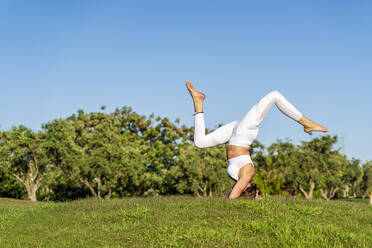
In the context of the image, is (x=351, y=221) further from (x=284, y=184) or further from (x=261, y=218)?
(x=284, y=184)

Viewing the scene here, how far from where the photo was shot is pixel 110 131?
40.4m

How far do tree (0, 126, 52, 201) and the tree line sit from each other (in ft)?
0.28

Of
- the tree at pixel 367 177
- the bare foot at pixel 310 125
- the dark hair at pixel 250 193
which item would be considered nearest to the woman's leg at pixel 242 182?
the dark hair at pixel 250 193

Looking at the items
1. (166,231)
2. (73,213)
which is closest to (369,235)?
(166,231)

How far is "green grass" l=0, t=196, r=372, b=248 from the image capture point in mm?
7227

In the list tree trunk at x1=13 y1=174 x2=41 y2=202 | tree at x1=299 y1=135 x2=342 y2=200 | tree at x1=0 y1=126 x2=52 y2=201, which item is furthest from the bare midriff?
tree at x1=299 y1=135 x2=342 y2=200

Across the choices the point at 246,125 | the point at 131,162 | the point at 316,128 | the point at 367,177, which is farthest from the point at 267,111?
the point at 367,177

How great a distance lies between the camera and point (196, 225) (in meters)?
7.96

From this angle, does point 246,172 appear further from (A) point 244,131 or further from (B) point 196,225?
(B) point 196,225

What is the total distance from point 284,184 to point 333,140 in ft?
28.2

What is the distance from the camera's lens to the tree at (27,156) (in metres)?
35.1

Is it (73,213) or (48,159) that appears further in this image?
(48,159)

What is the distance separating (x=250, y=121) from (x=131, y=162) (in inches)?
1189

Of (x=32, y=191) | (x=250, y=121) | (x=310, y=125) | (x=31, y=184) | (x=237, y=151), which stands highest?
(x=250, y=121)
